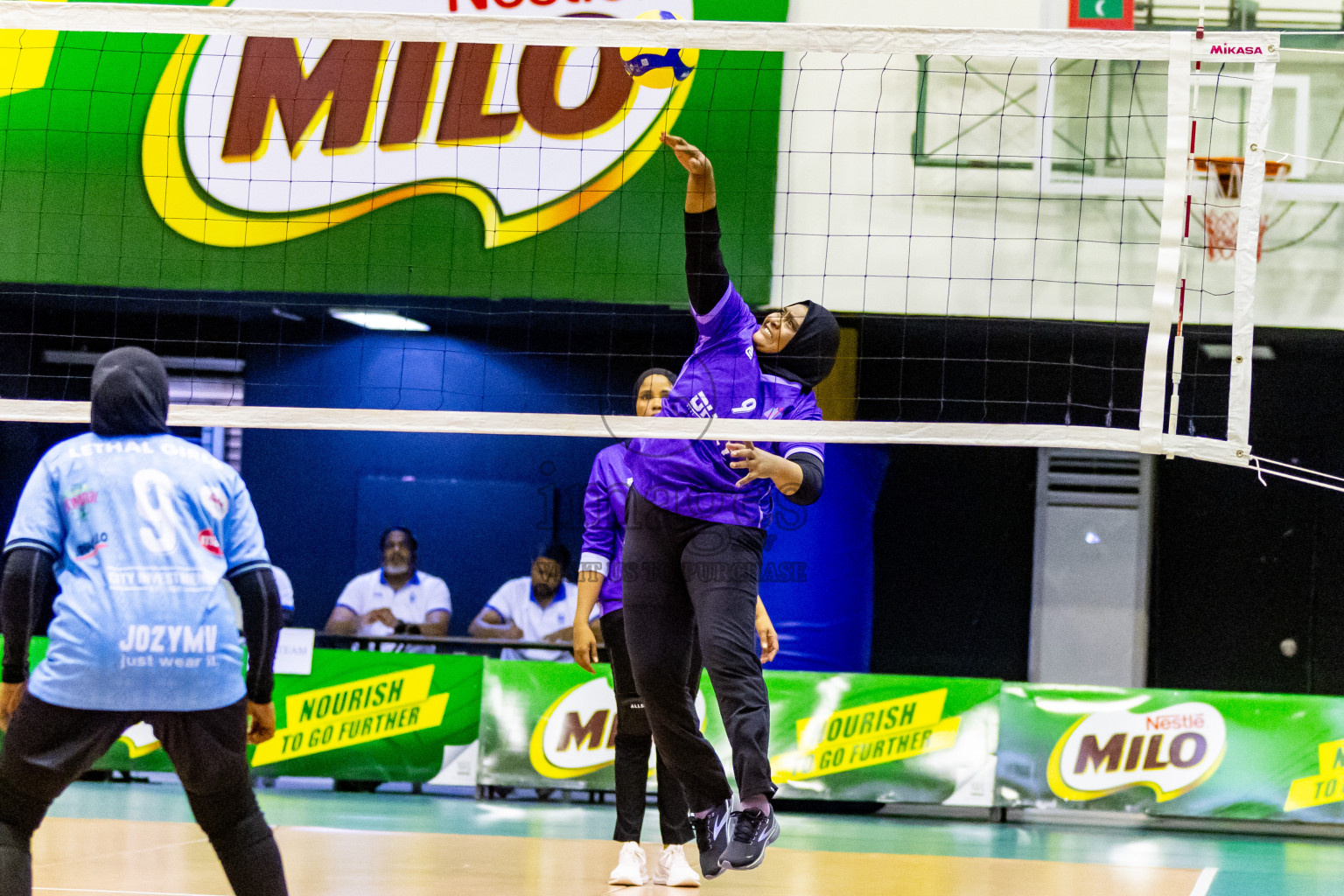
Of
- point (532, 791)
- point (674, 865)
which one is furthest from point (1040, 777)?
point (674, 865)

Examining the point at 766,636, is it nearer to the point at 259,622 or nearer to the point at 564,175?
the point at 259,622

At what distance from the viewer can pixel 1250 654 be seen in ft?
39.3

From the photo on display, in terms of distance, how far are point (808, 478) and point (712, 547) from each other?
1.19ft

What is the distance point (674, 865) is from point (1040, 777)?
382 cm

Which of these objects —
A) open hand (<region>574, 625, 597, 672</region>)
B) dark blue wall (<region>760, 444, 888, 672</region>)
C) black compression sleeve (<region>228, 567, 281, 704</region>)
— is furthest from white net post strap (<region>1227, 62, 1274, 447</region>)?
dark blue wall (<region>760, 444, 888, 672</region>)

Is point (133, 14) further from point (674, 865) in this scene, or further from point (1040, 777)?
point (1040, 777)

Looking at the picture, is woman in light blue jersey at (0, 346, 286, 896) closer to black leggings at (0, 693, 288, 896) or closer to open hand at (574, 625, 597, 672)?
black leggings at (0, 693, 288, 896)

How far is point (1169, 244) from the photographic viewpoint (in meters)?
4.75

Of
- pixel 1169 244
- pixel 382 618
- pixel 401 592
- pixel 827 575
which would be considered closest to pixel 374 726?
pixel 382 618

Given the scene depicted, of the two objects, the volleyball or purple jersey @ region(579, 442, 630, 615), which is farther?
purple jersey @ region(579, 442, 630, 615)

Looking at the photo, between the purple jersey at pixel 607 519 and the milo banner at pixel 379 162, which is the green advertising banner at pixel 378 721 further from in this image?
the purple jersey at pixel 607 519

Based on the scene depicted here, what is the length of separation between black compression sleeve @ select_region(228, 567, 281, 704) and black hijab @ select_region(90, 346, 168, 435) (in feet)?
1.47

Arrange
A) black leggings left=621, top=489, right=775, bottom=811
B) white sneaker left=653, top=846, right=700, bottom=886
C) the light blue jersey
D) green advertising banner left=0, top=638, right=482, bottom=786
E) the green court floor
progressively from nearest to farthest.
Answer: the light blue jersey → black leggings left=621, top=489, right=775, bottom=811 → white sneaker left=653, top=846, right=700, bottom=886 → the green court floor → green advertising banner left=0, top=638, right=482, bottom=786

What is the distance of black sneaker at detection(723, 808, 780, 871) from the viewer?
153 inches
